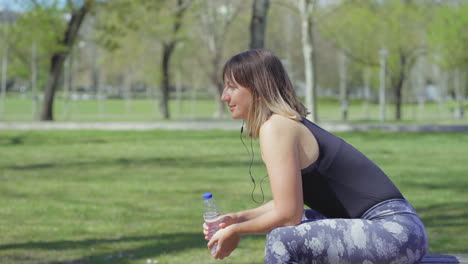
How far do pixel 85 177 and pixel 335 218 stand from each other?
28.6 feet

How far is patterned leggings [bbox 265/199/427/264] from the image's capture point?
9.43 ft

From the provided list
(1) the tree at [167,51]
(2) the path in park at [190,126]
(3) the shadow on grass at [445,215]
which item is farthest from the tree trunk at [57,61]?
(3) the shadow on grass at [445,215]

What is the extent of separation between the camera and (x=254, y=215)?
3398 millimetres

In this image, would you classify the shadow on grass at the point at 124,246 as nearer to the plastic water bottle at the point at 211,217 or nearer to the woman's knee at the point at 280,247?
Answer: the plastic water bottle at the point at 211,217

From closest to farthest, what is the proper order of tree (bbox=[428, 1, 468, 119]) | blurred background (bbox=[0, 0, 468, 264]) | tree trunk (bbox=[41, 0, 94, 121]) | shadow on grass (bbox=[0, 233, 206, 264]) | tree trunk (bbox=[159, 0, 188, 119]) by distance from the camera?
1. shadow on grass (bbox=[0, 233, 206, 264])
2. blurred background (bbox=[0, 0, 468, 264])
3. tree trunk (bbox=[41, 0, 94, 121])
4. tree trunk (bbox=[159, 0, 188, 119])
5. tree (bbox=[428, 1, 468, 119])

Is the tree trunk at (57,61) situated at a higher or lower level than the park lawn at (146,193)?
higher

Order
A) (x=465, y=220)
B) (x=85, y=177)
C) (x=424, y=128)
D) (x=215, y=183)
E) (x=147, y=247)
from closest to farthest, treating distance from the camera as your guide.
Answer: (x=147, y=247), (x=465, y=220), (x=215, y=183), (x=85, y=177), (x=424, y=128)

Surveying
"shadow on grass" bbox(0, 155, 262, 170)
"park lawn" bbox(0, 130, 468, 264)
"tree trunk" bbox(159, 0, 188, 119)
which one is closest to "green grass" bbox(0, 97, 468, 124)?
"tree trunk" bbox(159, 0, 188, 119)

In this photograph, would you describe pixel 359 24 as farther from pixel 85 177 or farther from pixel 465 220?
pixel 465 220

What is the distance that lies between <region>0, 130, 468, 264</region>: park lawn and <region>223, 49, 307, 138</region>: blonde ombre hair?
2736mm

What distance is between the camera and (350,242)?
290cm

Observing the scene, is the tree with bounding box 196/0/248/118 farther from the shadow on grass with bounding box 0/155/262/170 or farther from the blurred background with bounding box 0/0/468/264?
the shadow on grass with bounding box 0/155/262/170

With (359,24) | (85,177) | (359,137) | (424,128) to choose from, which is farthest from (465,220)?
(359,24)

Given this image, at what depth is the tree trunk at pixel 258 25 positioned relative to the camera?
19359 mm
